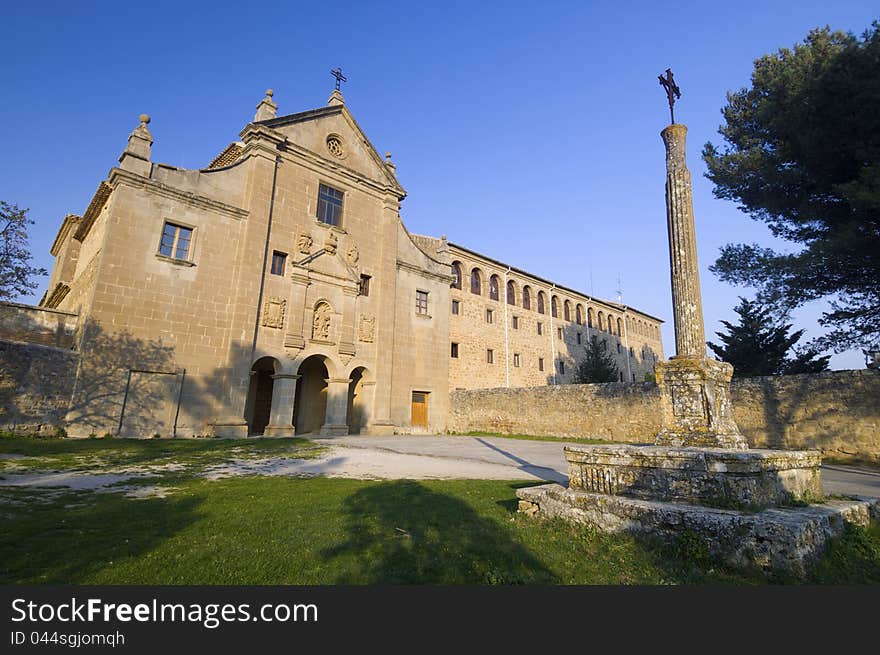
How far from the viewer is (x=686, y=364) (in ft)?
18.1

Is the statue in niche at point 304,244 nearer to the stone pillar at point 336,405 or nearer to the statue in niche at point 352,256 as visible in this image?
the statue in niche at point 352,256

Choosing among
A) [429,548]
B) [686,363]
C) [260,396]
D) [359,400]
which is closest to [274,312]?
[260,396]

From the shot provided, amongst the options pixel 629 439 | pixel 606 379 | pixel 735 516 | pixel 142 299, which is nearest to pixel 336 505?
pixel 735 516

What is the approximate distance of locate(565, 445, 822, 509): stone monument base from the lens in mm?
3926

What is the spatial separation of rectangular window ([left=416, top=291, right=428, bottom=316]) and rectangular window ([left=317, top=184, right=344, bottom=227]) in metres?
5.88

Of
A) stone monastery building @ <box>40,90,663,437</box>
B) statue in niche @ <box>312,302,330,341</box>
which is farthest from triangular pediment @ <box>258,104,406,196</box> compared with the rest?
statue in niche @ <box>312,302,330,341</box>

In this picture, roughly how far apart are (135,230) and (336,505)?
14.5 metres

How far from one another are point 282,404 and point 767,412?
17550 mm

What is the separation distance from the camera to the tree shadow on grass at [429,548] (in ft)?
10.4

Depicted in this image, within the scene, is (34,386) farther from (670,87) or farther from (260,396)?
(670,87)

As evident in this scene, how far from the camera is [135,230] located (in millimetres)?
14766

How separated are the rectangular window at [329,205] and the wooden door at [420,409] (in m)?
9.98

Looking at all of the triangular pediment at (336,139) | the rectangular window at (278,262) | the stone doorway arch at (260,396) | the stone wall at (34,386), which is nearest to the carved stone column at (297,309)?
the rectangular window at (278,262)

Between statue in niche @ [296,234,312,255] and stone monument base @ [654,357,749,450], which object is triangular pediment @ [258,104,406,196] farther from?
stone monument base @ [654,357,749,450]
